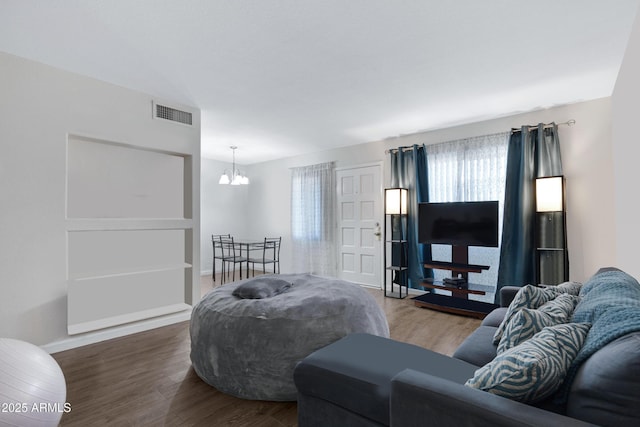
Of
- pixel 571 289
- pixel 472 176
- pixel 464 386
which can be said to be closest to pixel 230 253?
pixel 472 176

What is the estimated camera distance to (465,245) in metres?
3.97

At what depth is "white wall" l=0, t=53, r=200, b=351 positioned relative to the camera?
256 centimetres

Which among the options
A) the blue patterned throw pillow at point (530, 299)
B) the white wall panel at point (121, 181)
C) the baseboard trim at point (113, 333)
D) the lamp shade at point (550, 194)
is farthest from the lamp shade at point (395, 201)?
the baseboard trim at point (113, 333)

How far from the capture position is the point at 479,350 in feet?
5.74

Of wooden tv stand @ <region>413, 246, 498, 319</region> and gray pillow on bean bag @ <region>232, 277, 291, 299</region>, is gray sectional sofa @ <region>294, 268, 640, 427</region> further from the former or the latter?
wooden tv stand @ <region>413, 246, 498, 319</region>

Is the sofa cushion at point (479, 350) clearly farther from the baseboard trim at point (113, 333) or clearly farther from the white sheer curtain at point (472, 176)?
the baseboard trim at point (113, 333)

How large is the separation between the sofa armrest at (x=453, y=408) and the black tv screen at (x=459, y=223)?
10.6 ft

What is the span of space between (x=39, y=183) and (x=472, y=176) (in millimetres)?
4775

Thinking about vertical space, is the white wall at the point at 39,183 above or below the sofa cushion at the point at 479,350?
above

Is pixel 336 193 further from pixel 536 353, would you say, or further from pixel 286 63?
pixel 536 353

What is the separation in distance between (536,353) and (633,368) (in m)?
0.23

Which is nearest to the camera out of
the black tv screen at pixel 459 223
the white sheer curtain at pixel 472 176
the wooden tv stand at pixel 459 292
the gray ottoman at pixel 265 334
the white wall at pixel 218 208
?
the gray ottoman at pixel 265 334

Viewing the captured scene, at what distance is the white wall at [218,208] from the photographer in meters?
6.61

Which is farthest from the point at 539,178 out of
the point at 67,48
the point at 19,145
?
the point at 19,145
